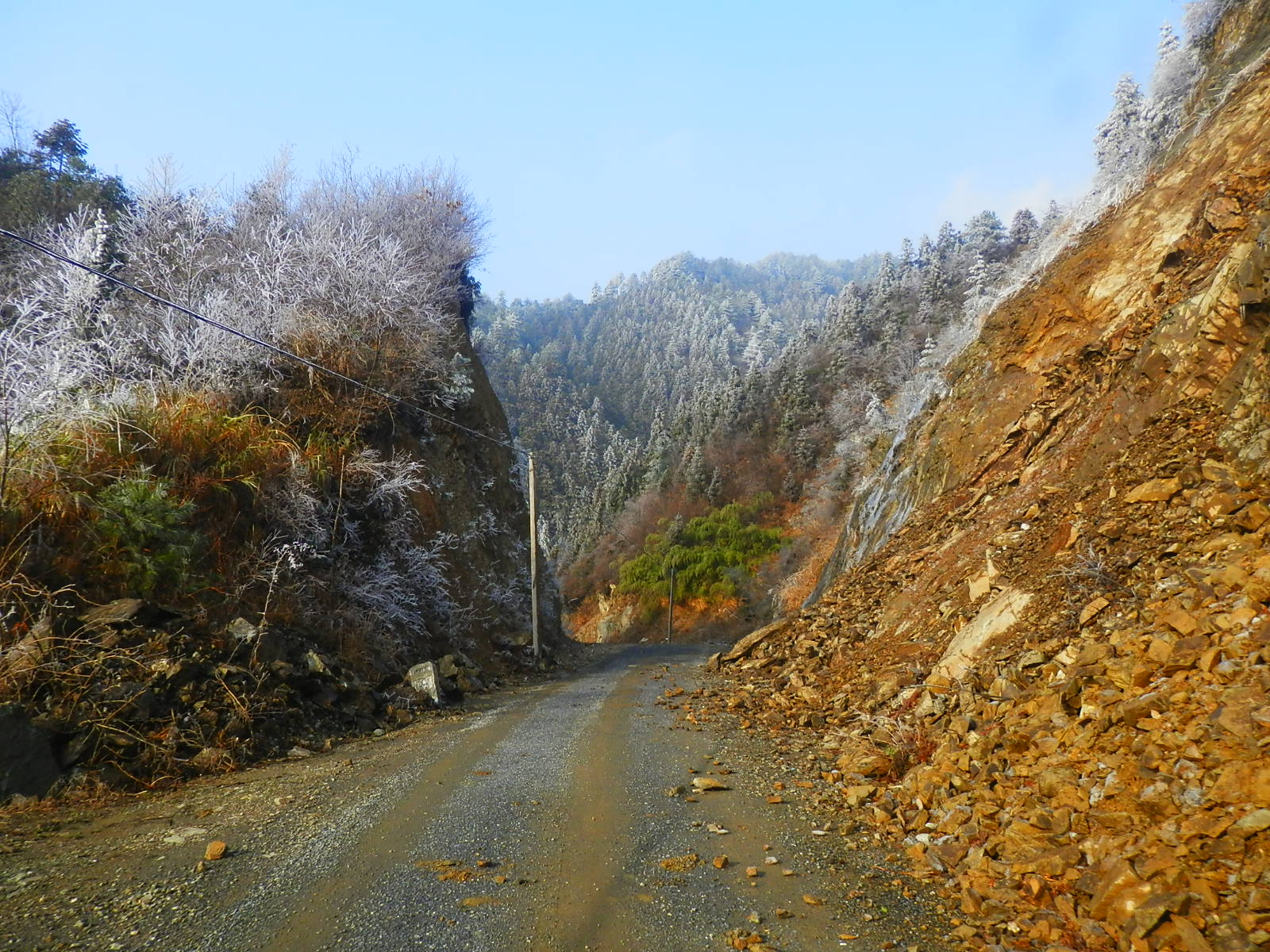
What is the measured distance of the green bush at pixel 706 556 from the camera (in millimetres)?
46156

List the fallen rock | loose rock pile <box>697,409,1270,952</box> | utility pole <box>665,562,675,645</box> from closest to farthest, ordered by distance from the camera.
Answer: loose rock pile <box>697,409,1270,952</box>
the fallen rock
utility pole <box>665,562,675,645</box>

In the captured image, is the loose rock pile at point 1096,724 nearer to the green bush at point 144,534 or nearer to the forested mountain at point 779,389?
the green bush at point 144,534

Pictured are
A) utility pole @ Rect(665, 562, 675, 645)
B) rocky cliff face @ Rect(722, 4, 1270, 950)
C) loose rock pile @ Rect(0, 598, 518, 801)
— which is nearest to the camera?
rocky cliff face @ Rect(722, 4, 1270, 950)

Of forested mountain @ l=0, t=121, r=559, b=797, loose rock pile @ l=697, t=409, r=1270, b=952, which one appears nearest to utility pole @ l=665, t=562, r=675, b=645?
forested mountain @ l=0, t=121, r=559, b=797

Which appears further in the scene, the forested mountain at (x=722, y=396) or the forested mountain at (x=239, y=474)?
the forested mountain at (x=722, y=396)

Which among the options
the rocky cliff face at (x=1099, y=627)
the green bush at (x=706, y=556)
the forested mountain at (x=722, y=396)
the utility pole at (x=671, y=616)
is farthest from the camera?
the forested mountain at (x=722, y=396)

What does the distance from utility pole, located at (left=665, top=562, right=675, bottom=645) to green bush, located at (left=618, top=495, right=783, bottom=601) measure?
3.47 ft

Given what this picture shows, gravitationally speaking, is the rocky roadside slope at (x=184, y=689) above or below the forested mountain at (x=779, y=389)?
below

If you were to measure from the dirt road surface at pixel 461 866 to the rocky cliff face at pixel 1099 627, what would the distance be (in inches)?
28.5

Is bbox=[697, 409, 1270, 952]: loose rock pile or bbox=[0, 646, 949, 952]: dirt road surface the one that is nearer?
bbox=[697, 409, 1270, 952]: loose rock pile

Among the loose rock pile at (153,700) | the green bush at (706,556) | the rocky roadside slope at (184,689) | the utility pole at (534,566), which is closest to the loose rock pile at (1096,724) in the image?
the rocky roadside slope at (184,689)

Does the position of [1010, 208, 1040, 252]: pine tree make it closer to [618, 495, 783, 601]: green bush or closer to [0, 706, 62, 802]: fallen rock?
[618, 495, 783, 601]: green bush

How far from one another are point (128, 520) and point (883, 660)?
9522 millimetres

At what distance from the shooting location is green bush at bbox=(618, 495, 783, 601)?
4616cm
